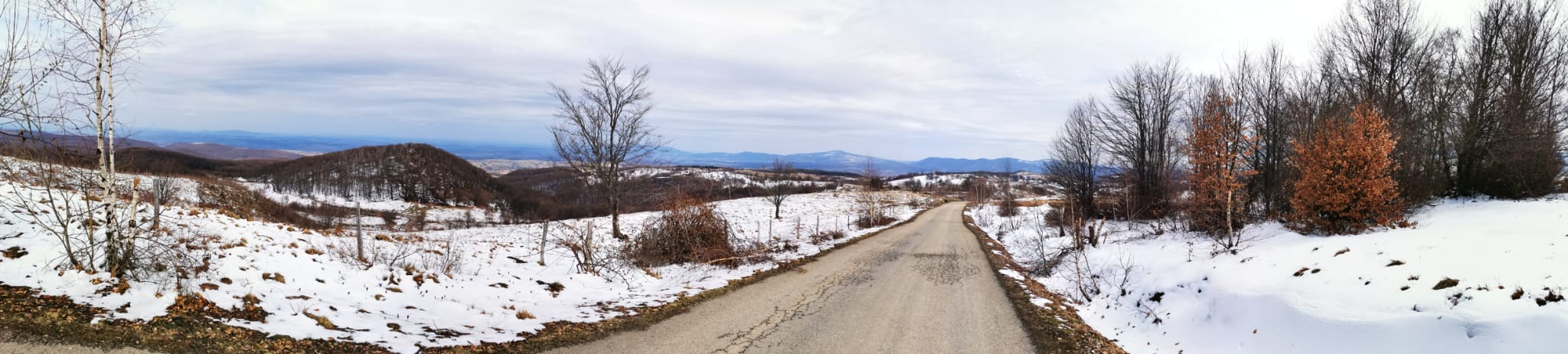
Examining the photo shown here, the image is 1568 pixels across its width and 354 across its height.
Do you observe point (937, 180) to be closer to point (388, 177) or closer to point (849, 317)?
point (388, 177)

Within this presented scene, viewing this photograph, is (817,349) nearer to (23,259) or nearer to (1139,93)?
(23,259)

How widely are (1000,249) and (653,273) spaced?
45.1 feet

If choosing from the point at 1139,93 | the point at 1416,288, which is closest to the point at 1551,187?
the point at 1416,288

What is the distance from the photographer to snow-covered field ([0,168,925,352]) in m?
5.36

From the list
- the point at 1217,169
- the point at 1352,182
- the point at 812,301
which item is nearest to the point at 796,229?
the point at 812,301

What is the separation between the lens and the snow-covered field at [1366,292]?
193 inches

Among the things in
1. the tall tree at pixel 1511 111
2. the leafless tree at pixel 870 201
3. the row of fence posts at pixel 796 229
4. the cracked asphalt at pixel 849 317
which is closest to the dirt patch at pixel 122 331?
the cracked asphalt at pixel 849 317

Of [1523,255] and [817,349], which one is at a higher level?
[1523,255]

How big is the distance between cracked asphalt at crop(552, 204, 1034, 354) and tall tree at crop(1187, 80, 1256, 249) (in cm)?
561

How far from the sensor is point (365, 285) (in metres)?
7.47

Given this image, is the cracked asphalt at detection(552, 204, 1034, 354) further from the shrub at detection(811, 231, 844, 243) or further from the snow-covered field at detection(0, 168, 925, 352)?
the shrub at detection(811, 231, 844, 243)

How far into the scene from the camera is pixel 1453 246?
7.01 metres

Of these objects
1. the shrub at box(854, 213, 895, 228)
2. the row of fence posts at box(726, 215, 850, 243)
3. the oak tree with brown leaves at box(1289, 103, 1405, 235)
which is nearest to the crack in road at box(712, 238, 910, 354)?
the row of fence posts at box(726, 215, 850, 243)

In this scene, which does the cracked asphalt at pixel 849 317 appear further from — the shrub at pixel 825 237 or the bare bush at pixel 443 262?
the shrub at pixel 825 237
